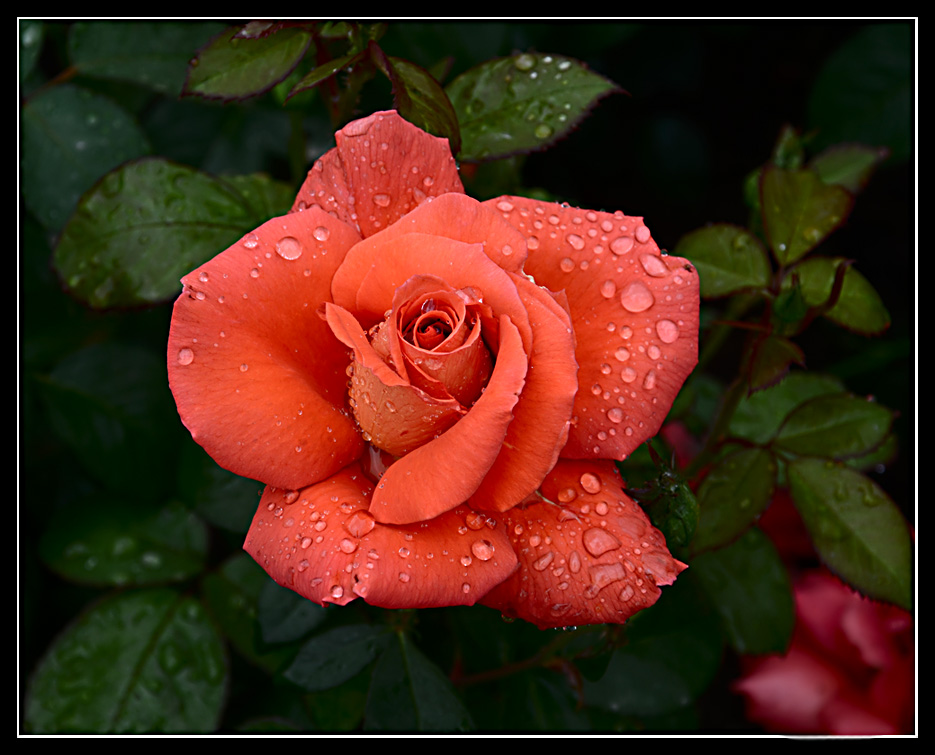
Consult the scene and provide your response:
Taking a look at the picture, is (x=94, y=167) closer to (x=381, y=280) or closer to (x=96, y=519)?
(x=96, y=519)

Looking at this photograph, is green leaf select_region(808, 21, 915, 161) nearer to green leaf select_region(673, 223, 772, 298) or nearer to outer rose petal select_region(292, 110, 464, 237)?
green leaf select_region(673, 223, 772, 298)

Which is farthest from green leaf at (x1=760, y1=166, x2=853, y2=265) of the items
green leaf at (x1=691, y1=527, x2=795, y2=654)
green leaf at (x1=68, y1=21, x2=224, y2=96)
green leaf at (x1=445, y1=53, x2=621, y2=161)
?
green leaf at (x1=68, y1=21, x2=224, y2=96)

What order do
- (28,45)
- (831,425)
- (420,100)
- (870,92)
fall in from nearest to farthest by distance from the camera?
(420,100)
(831,425)
(28,45)
(870,92)

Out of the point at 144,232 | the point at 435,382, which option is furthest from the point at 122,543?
the point at 435,382

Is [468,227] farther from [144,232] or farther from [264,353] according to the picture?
[144,232]

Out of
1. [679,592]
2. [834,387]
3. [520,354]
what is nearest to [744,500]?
[679,592]

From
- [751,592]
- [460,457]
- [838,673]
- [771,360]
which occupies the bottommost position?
[838,673]
